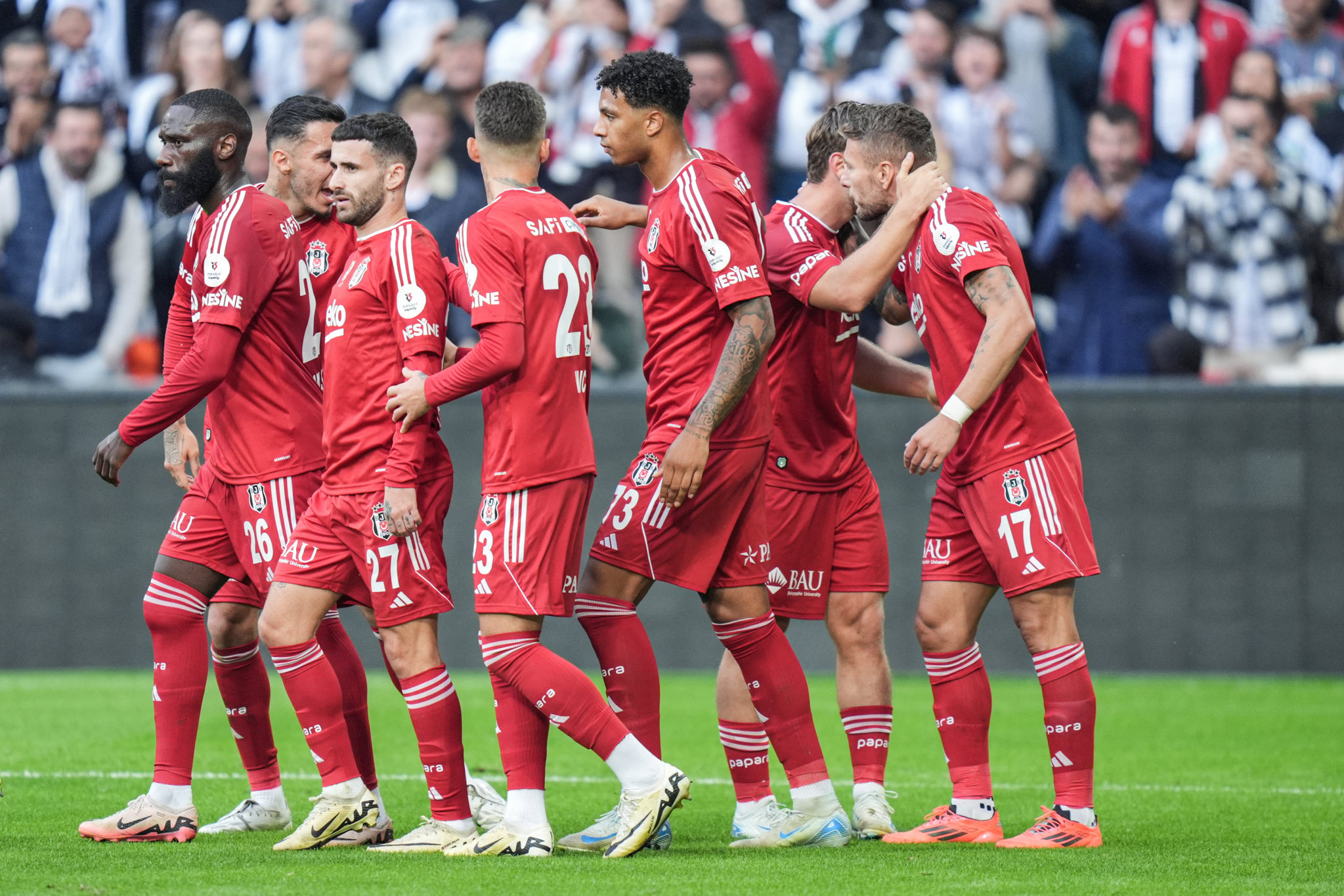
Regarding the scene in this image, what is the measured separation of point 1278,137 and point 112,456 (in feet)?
33.0

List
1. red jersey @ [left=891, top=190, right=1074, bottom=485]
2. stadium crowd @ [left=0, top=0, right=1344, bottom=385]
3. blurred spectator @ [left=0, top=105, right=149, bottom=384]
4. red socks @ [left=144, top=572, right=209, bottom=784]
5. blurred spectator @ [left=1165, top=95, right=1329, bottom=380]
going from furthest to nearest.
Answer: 1. blurred spectator @ [left=0, top=105, right=149, bottom=384]
2. stadium crowd @ [left=0, top=0, right=1344, bottom=385]
3. blurred spectator @ [left=1165, top=95, right=1329, bottom=380]
4. red socks @ [left=144, top=572, right=209, bottom=784]
5. red jersey @ [left=891, top=190, right=1074, bottom=485]

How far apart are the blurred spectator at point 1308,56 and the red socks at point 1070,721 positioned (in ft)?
29.3

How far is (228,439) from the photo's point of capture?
5312 millimetres

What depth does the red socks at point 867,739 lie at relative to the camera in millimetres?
5551

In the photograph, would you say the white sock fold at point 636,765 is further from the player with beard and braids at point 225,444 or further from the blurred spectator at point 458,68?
the blurred spectator at point 458,68

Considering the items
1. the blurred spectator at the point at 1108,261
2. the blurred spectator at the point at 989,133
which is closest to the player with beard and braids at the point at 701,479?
the blurred spectator at the point at 1108,261

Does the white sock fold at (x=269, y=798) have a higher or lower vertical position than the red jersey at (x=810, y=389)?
lower

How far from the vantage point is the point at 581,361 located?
493cm

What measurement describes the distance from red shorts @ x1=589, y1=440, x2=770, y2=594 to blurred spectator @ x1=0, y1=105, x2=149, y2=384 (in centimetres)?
834

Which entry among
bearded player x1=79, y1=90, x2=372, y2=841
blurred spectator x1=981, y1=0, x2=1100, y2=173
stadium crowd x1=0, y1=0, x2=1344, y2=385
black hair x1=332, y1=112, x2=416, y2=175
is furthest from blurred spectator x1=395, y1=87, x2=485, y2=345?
black hair x1=332, y1=112, x2=416, y2=175

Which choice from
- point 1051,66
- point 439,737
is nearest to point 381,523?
point 439,737

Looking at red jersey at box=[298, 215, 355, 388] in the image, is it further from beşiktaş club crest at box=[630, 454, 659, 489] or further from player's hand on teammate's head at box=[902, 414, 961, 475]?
player's hand on teammate's head at box=[902, 414, 961, 475]

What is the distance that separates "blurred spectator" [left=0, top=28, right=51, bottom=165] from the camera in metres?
12.8

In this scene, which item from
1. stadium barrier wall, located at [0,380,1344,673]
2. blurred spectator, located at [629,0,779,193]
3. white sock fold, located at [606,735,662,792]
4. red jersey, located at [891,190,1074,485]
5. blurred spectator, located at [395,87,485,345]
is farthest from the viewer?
blurred spectator, located at [629,0,779,193]
